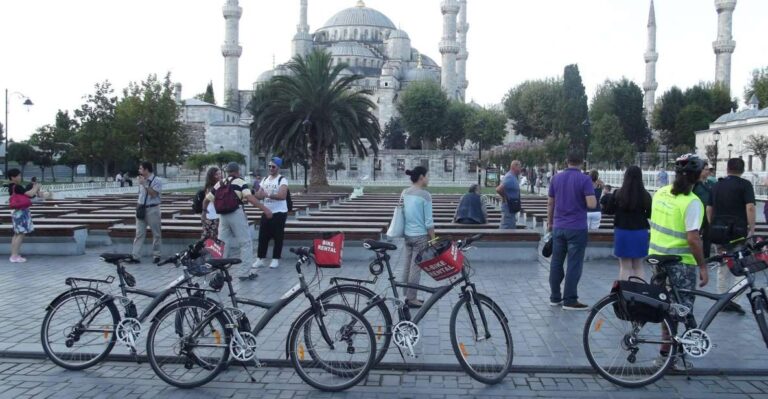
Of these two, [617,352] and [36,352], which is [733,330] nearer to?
[617,352]

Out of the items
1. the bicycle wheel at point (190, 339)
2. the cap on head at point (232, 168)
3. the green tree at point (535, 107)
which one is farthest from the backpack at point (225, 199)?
the green tree at point (535, 107)

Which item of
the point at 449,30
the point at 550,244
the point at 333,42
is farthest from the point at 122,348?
the point at 333,42

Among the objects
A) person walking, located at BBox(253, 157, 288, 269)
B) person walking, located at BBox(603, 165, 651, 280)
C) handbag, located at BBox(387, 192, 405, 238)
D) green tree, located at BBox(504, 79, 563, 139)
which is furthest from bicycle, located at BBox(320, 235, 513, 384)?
green tree, located at BBox(504, 79, 563, 139)

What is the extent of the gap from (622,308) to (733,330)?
254 cm

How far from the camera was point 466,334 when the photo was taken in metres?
5.43

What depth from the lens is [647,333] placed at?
5.46m

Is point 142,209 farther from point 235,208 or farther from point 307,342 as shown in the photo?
point 307,342

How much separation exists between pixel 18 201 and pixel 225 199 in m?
4.58

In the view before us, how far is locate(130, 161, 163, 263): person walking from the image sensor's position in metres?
11.2

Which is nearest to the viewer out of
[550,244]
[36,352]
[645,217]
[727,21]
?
[36,352]

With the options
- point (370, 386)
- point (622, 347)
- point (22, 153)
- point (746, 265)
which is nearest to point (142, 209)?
point (370, 386)

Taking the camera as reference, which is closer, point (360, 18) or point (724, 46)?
point (724, 46)

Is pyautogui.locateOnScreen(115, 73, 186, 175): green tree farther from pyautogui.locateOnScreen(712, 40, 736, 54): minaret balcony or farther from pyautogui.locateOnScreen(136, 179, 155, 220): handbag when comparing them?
pyautogui.locateOnScreen(712, 40, 736, 54): minaret balcony

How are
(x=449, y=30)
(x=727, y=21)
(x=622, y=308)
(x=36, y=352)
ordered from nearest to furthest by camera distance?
(x=622, y=308)
(x=36, y=352)
(x=727, y=21)
(x=449, y=30)
